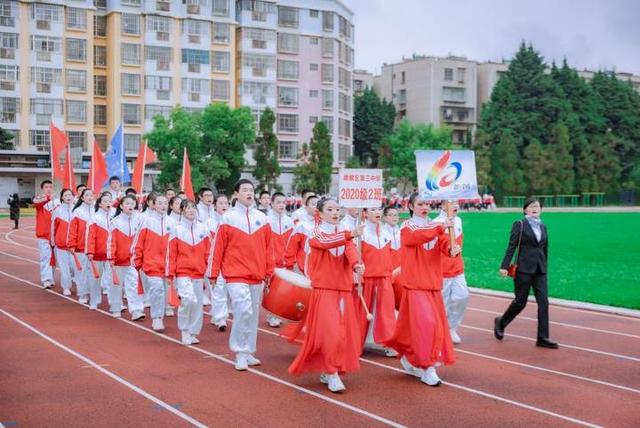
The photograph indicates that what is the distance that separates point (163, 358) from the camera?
31.8ft

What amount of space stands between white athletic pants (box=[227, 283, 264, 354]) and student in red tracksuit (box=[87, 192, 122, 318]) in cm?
444

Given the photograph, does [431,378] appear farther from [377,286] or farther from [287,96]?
[287,96]

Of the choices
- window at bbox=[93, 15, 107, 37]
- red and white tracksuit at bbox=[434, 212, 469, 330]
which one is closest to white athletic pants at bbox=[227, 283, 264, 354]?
red and white tracksuit at bbox=[434, 212, 469, 330]

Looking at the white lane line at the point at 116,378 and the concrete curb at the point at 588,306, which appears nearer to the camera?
the white lane line at the point at 116,378

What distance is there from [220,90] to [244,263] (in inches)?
2308

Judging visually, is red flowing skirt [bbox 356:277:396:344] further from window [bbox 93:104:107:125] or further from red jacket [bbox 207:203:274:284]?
window [bbox 93:104:107:125]

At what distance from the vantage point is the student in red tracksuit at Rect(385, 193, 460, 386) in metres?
8.34

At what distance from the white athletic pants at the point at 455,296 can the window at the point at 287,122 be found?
6019cm

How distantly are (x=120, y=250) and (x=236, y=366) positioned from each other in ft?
15.3

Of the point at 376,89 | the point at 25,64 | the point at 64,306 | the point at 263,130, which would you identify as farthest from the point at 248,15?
the point at 64,306

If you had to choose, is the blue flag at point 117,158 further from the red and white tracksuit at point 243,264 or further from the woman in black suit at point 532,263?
the woman in black suit at point 532,263

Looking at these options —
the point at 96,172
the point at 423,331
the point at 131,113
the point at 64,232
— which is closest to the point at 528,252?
the point at 423,331

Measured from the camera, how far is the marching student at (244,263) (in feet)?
30.3

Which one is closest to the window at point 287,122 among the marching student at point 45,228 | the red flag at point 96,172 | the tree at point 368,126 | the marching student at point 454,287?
the tree at point 368,126
